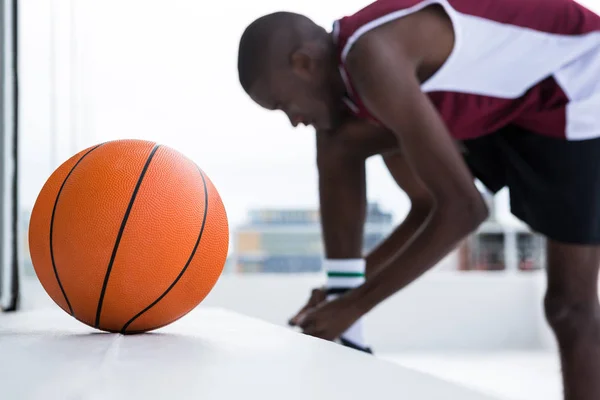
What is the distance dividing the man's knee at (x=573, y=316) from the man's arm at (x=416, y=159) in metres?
0.33

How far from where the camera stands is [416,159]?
3.34 feet

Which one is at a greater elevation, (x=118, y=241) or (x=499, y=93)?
(x=499, y=93)

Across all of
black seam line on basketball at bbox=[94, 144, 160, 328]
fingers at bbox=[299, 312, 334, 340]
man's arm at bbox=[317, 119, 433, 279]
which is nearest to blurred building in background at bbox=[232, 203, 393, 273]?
man's arm at bbox=[317, 119, 433, 279]

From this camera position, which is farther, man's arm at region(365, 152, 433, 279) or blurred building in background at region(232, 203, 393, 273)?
blurred building in background at region(232, 203, 393, 273)

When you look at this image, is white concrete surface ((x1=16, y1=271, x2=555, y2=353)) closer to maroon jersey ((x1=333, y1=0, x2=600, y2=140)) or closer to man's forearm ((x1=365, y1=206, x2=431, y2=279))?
man's forearm ((x1=365, y1=206, x2=431, y2=279))

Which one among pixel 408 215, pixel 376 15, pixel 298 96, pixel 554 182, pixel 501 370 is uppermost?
pixel 376 15

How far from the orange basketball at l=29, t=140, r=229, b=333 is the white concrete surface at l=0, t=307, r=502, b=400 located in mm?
54

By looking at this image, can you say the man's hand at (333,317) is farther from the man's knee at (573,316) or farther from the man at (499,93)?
the man's knee at (573,316)

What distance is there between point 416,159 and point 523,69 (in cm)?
35

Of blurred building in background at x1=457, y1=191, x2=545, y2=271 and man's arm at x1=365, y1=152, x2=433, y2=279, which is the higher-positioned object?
man's arm at x1=365, y1=152, x2=433, y2=279

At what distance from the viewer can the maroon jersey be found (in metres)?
1.19

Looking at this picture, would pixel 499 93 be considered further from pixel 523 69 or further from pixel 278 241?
pixel 278 241

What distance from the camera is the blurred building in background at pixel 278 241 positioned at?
15.0ft

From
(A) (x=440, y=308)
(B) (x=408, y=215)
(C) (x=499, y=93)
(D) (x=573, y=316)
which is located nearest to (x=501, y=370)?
(A) (x=440, y=308)
